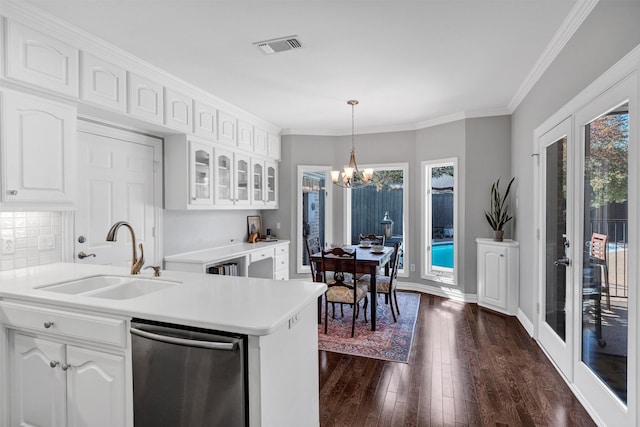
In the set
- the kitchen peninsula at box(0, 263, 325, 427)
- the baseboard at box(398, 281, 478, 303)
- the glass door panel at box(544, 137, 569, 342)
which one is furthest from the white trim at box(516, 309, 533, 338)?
the kitchen peninsula at box(0, 263, 325, 427)

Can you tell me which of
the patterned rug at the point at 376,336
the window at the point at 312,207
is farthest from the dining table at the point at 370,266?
the window at the point at 312,207

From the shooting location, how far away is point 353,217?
19.3ft

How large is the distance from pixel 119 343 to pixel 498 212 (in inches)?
172

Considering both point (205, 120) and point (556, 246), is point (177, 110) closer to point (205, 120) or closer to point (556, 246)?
point (205, 120)

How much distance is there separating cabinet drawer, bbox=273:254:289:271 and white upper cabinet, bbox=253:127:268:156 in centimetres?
159

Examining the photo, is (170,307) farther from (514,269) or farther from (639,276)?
(514,269)

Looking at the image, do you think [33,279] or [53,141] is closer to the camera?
[33,279]

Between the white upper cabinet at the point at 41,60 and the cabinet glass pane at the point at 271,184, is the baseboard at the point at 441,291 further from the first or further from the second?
the white upper cabinet at the point at 41,60

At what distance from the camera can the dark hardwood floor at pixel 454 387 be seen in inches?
85.5

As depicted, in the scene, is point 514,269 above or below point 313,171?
below

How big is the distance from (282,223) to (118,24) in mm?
3641

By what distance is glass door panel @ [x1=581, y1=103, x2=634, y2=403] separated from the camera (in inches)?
72.7

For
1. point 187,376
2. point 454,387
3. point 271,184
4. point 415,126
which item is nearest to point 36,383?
point 187,376

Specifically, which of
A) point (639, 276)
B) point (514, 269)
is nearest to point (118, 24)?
point (639, 276)
